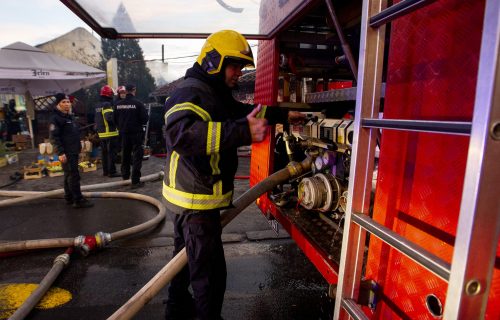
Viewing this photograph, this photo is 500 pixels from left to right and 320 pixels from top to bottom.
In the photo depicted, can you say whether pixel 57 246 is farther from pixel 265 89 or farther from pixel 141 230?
pixel 265 89

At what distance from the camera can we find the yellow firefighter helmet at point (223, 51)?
210 centimetres

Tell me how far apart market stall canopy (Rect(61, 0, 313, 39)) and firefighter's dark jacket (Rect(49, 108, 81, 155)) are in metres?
2.87

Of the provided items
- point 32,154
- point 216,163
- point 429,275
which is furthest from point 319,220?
point 32,154

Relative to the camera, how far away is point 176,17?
9.35ft

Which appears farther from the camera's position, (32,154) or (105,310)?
(32,154)

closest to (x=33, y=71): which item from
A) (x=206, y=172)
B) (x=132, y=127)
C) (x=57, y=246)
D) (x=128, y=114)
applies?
(x=128, y=114)

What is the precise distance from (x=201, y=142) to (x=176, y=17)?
5.29ft

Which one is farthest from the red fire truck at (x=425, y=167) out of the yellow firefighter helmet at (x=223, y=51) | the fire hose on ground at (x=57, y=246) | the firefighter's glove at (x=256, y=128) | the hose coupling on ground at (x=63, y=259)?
the hose coupling on ground at (x=63, y=259)

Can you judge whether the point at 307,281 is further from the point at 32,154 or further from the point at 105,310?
the point at 32,154

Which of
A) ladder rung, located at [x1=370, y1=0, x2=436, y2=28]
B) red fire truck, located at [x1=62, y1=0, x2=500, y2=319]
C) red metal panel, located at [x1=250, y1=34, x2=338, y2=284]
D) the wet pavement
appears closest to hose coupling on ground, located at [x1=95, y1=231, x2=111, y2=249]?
the wet pavement

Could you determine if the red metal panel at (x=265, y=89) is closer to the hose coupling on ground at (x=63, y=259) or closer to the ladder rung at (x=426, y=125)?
the ladder rung at (x=426, y=125)

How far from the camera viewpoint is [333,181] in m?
2.82

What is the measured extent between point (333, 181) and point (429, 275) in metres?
1.61

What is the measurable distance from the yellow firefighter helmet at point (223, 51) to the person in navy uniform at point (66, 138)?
4.13 meters
